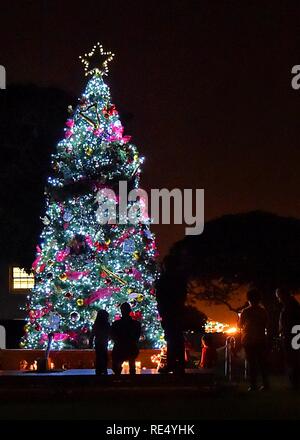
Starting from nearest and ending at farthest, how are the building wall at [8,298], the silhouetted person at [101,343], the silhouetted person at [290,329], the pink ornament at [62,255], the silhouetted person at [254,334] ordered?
the silhouetted person at [254,334] < the silhouetted person at [290,329] < the silhouetted person at [101,343] < the pink ornament at [62,255] < the building wall at [8,298]

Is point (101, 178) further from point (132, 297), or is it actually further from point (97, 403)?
point (97, 403)

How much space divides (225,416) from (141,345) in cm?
1377

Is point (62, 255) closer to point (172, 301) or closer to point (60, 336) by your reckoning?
point (60, 336)

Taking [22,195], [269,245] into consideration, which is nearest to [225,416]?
[22,195]

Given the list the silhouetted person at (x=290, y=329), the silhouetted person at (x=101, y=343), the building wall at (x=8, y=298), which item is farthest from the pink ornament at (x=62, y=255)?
the building wall at (x=8, y=298)

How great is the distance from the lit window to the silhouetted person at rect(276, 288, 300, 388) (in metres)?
25.2

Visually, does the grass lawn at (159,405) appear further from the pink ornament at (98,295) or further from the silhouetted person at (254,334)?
the pink ornament at (98,295)

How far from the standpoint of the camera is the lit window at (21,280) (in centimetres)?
4069

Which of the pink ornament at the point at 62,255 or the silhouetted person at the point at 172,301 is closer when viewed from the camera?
the silhouetted person at the point at 172,301

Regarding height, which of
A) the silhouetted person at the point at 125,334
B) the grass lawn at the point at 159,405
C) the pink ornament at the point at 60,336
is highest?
the silhouetted person at the point at 125,334

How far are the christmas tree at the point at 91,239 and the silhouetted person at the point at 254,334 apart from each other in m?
9.77

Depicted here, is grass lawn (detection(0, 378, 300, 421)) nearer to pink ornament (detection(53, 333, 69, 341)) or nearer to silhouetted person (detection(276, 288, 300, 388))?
silhouetted person (detection(276, 288, 300, 388))

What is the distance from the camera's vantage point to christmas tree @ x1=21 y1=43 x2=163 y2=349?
25719 millimetres

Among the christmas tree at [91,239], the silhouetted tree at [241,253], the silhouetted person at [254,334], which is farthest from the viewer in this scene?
the silhouetted tree at [241,253]
